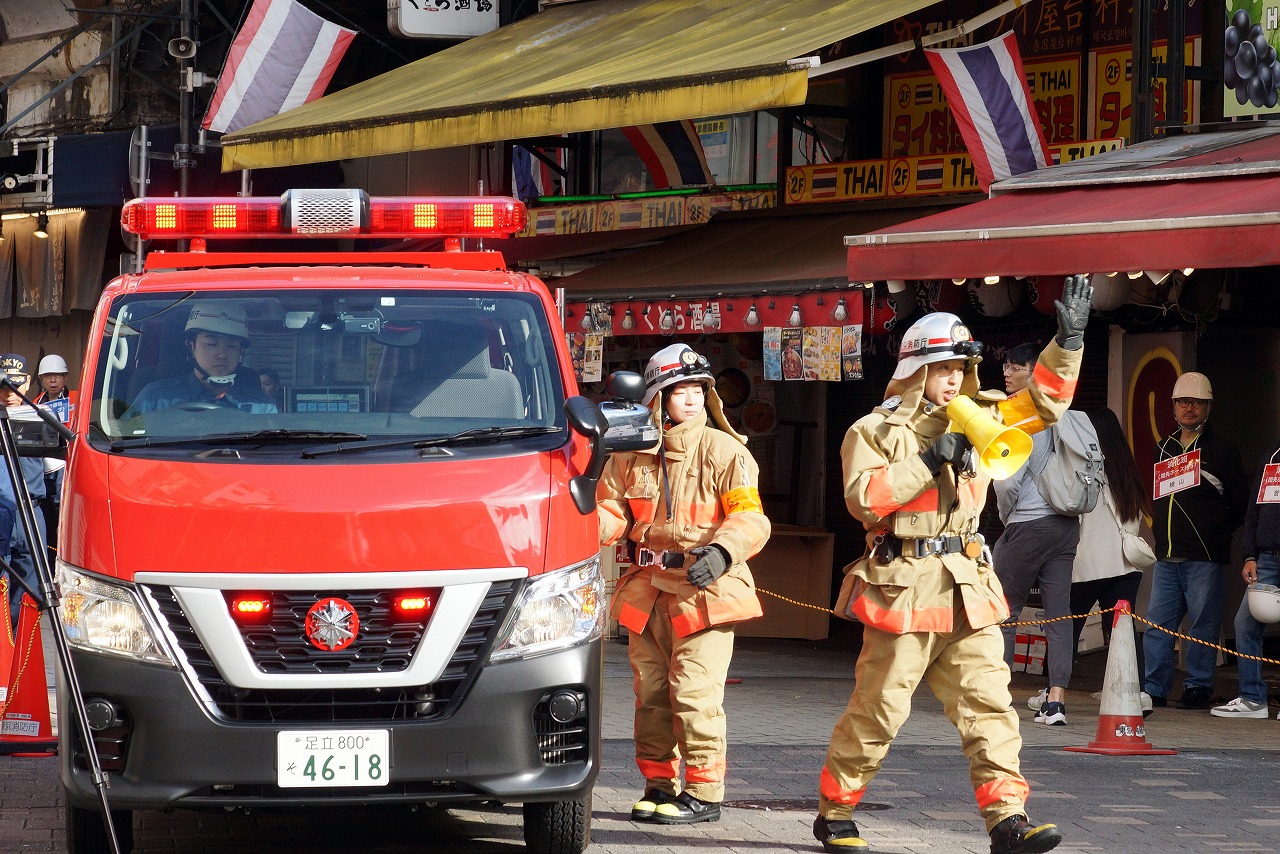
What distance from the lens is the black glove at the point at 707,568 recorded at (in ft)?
22.8

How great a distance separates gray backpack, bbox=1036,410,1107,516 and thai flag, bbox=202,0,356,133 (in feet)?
29.8

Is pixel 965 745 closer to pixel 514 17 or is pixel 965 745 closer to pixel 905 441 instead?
pixel 905 441

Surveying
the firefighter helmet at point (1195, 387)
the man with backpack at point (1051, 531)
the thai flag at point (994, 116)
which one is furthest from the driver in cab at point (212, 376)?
the thai flag at point (994, 116)

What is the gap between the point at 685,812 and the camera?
7188 millimetres

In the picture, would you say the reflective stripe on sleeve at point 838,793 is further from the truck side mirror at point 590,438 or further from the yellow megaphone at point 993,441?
the truck side mirror at point 590,438

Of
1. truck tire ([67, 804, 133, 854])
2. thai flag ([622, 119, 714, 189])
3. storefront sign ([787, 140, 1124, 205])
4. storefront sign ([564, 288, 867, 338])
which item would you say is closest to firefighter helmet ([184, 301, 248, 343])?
truck tire ([67, 804, 133, 854])

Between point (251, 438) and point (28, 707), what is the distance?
11.5 feet

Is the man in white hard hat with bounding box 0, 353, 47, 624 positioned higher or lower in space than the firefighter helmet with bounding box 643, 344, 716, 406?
lower

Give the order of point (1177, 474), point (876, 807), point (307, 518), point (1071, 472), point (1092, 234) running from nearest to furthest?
point (307, 518) → point (876, 807) → point (1092, 234) → point (1071, 472) → point (1177, 474)

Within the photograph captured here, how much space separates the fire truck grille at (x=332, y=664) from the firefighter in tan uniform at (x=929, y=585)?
162 cm

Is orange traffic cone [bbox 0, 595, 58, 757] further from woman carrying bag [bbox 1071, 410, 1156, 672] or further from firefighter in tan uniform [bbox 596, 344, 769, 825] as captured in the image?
woman carrying bag [bbox 1071, 410, 1156, 672]

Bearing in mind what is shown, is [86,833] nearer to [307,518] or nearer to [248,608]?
[248,608]

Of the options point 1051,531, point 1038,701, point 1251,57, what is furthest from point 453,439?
point 1251,57

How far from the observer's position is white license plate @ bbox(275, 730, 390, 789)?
5.56m
